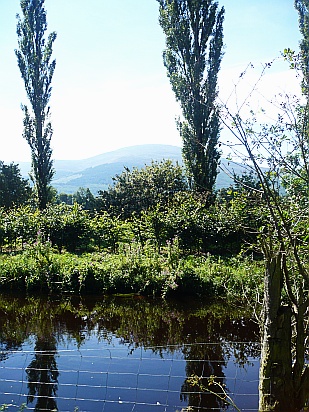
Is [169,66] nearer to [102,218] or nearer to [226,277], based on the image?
[102,218]

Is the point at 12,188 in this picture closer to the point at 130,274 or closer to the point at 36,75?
the point at 36,75

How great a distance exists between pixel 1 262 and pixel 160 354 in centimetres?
607

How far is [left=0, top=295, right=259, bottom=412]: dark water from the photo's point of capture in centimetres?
536

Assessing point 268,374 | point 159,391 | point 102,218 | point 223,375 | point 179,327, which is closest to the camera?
point 268,374

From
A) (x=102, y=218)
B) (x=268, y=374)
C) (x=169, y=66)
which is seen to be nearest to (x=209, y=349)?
(x=268, y=374)

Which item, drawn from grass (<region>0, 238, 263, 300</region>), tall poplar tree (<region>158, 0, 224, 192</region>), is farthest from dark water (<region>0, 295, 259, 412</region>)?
tall poplar tree (<region>158, 0, 224, 192</region>)

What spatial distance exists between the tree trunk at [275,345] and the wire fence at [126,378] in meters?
1.18

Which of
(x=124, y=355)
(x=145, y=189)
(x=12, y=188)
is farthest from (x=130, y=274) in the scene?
(x=12, y=188)

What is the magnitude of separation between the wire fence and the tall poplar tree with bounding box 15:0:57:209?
1771 centimetres

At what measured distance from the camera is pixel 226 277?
9.72m

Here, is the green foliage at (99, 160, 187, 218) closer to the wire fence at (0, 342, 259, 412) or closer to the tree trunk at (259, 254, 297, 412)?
the wire fence at (0, 342, 259, 412)

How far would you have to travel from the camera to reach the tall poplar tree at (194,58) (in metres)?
19.9

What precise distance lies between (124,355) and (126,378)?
907mm

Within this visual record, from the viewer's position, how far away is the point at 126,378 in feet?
19.6
